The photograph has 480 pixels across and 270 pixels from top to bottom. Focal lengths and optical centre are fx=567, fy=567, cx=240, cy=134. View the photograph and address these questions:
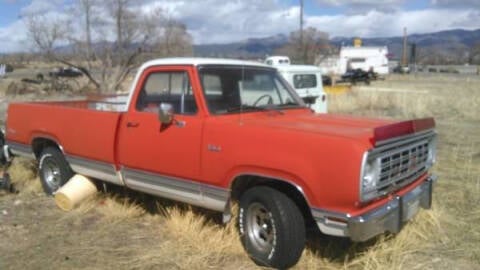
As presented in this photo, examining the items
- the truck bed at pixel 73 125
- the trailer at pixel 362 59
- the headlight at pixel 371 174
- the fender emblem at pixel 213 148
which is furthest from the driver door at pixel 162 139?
the trailer at pixel 362 59

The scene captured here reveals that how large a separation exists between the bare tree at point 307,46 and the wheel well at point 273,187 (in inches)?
1470

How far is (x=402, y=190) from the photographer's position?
4.95 m

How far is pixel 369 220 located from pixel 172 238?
7.46 ft

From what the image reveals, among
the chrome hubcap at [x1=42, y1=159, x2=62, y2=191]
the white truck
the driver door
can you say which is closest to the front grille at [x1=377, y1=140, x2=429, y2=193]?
the driver door

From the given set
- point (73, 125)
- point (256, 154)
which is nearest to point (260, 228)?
point (256, 154)

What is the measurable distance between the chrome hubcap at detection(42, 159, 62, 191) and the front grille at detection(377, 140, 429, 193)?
4495mm

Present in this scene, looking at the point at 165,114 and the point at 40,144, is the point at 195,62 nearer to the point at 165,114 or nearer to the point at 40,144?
the point at 165,114

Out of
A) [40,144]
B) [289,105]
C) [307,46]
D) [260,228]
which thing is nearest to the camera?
[260,228]

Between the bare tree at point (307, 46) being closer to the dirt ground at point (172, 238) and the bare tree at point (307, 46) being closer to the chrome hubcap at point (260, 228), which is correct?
the dirt ground at point (172, 238)

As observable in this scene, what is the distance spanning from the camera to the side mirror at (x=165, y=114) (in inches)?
212

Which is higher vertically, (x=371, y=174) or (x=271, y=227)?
(x=371, y=174)

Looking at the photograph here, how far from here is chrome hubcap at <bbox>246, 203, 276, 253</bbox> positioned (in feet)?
16.2

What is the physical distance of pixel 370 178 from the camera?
438 centimetres

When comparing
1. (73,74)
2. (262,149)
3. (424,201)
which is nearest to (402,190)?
(424,201)
